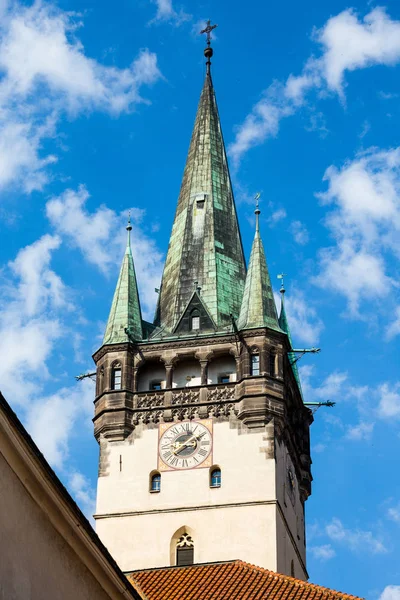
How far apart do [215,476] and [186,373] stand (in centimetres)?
411

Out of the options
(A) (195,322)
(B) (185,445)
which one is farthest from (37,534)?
(A) (195,322)

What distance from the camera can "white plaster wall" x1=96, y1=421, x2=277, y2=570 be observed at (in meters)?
42.3

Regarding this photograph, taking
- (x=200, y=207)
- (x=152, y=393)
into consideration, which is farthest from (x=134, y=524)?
(x=200, y=207)

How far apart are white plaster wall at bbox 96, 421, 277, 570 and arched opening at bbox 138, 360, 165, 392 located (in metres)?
1.93

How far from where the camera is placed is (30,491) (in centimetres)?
1595

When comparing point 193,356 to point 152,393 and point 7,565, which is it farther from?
point 7,565

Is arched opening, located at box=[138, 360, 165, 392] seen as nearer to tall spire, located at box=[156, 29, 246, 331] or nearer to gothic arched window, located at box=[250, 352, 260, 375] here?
tall spire, located at box=[156, 29, 246, 331]

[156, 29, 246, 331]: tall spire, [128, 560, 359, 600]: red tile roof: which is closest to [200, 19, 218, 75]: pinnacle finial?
[156, 29, 246, 331]: tall spire

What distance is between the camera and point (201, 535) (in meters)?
42.7

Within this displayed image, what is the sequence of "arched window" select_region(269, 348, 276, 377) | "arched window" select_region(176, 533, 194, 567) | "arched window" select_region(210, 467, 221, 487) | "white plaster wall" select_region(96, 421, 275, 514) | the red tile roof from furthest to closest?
"arched window" select_region(269, 348, 276, 377) < "arched window" select_region(210, 467, 221, 487) < "white plaster wall" select_region(96, 421, 275, 514) < "arched window" select_region(176, 533, 194, 567) < the red tile roof

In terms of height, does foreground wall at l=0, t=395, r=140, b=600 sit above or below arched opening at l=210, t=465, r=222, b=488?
below

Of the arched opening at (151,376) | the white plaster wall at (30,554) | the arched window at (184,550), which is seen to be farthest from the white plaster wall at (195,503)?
the white plaster wall at (30,554)

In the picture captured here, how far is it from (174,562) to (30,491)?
27.2m

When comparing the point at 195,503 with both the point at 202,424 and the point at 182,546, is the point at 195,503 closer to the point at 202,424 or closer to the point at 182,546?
the point at 182,546
